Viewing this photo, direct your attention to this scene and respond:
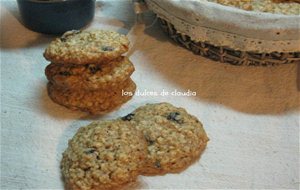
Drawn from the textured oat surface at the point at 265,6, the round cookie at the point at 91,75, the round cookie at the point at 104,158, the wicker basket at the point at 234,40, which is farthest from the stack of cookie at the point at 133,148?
the textured oat surface at the point at 265,6

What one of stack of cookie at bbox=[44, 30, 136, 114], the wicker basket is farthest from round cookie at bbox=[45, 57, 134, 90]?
the wicker basket

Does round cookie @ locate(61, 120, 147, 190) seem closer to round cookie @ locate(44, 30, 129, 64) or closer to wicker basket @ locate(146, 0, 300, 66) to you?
round cookie @ locate(44, 30, 129, 64)

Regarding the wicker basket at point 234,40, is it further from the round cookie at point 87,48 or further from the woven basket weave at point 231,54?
the round cookie at point 87,48

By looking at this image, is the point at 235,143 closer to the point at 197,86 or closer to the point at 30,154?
the point at 197,86

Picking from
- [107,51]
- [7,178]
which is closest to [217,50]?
[107,51]

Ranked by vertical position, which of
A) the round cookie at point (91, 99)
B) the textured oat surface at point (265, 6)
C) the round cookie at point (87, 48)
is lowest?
the round cookie at point (91, 99)
